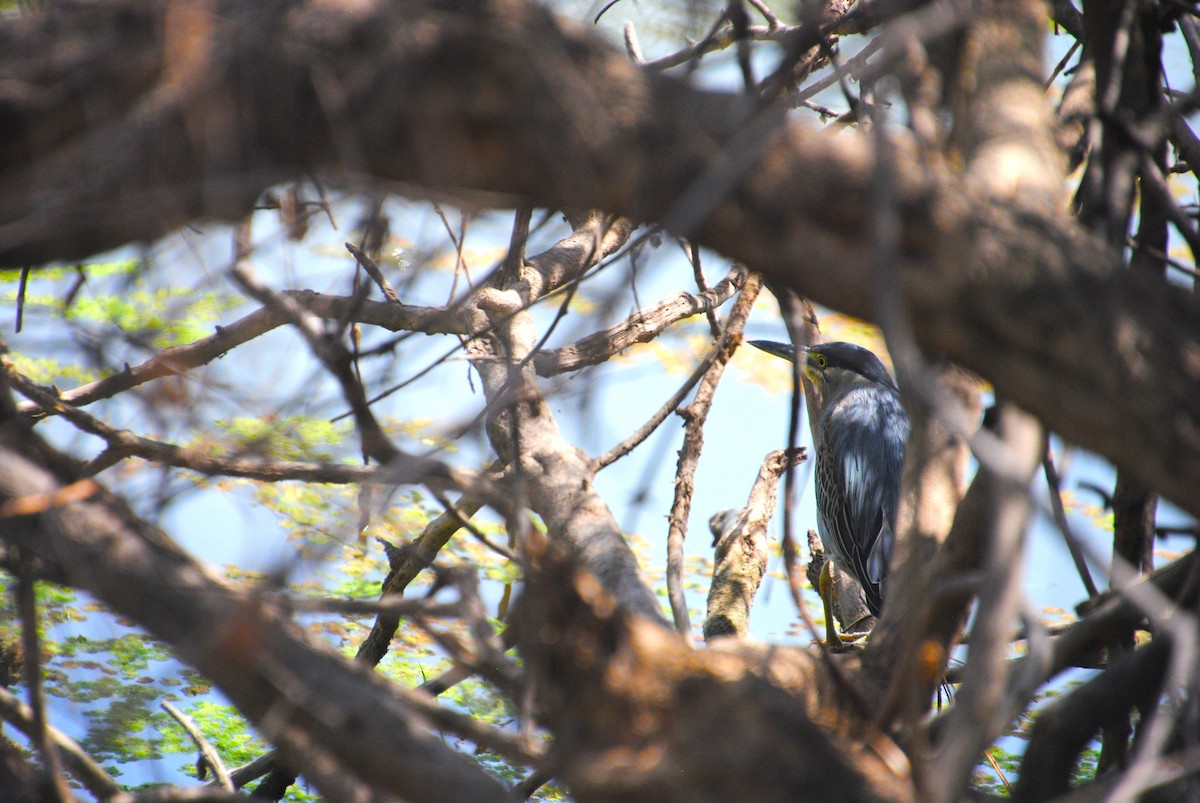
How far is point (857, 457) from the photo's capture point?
513 centimetres

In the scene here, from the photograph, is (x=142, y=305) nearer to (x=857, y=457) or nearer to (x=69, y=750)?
(x=69, y=750)

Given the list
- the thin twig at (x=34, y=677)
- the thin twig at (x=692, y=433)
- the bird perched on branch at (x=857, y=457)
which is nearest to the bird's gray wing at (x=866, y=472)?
the bird perched on branch at (x=857, y=457)

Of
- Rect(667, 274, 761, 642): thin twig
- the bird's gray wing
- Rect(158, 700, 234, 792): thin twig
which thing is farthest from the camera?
the bird's gray wing

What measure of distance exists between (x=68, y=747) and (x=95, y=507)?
0.49 meters

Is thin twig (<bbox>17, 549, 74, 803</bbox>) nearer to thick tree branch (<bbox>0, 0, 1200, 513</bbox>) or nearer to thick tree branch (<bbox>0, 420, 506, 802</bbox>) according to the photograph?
thick tree branch (<bbox>0, 420, 506, 802</bbox>)

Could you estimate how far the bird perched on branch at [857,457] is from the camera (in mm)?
4848

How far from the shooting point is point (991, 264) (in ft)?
3.44

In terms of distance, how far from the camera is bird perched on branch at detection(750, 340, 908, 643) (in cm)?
485

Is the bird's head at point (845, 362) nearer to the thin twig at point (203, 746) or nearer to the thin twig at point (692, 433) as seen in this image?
the thin twig at point (692, 433)

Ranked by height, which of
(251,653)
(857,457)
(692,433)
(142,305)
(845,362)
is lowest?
(251,653)

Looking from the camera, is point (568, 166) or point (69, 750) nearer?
point (568, 166)

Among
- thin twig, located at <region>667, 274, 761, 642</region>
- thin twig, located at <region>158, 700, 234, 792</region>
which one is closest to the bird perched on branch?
thin twig, located at <region>667, 274, 761, 642</region>

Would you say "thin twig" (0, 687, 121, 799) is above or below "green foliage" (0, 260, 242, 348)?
below

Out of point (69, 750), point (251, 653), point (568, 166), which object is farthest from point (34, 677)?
point (568, 166)
